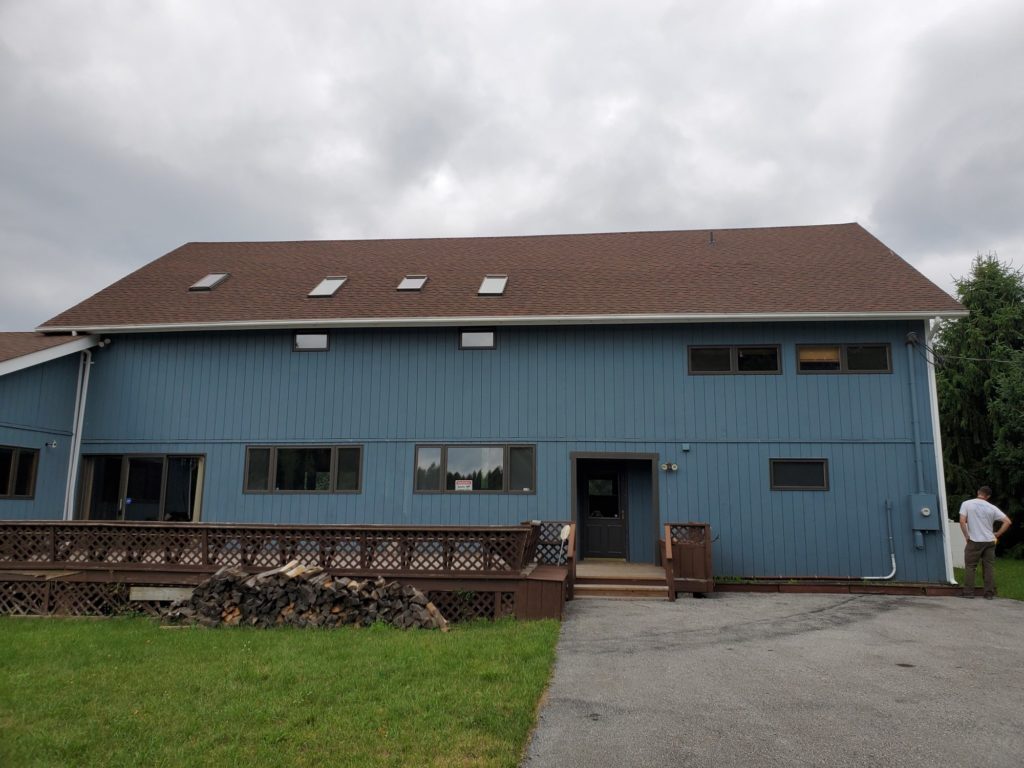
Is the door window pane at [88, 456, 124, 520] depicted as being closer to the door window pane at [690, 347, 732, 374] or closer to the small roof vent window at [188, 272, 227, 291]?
the small roof vent window at [188, 272, 227, 291]

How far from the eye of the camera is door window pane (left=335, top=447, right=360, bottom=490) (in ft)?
42.1

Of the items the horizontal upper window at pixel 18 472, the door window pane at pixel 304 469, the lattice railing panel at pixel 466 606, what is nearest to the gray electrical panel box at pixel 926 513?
the lattice railing panel at pixel 466 606

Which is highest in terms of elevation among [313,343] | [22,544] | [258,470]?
[313,343]

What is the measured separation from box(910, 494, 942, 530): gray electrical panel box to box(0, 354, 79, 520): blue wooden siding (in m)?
15.4

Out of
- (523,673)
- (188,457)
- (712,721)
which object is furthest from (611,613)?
(188,457)

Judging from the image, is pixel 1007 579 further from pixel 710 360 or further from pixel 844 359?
pixel 710 360

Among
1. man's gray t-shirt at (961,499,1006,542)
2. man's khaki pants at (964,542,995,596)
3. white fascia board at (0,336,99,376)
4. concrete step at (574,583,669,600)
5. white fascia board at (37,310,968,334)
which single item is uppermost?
white fascia board at (37,310,968,334)

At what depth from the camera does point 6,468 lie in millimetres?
11859

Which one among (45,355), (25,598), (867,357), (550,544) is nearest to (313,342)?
(45,355)

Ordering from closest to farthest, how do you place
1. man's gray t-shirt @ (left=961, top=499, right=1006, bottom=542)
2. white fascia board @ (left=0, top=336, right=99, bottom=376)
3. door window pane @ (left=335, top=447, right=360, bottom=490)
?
man's gray t-shirt @ (left=961, top=499, right=1006, bottom=542) → white fascia board @ (left=0, top=336, right=99, bottom=376) → door window pane @ (left=335, top=447, right=360, bottom=490)

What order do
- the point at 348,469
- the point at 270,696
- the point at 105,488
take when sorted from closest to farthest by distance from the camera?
the point at 270,696
the point at 348,469
the point at 105,488

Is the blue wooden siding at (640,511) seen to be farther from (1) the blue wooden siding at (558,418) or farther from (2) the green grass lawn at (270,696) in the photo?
(2) the green grass lawn at (270,696)

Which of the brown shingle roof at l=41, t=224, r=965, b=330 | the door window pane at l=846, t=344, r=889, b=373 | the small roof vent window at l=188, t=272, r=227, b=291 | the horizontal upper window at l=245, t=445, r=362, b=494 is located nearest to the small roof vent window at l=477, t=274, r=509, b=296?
the brown shingle roof at l=41, t=224, r=965, b=330

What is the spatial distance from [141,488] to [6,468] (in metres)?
2.23
